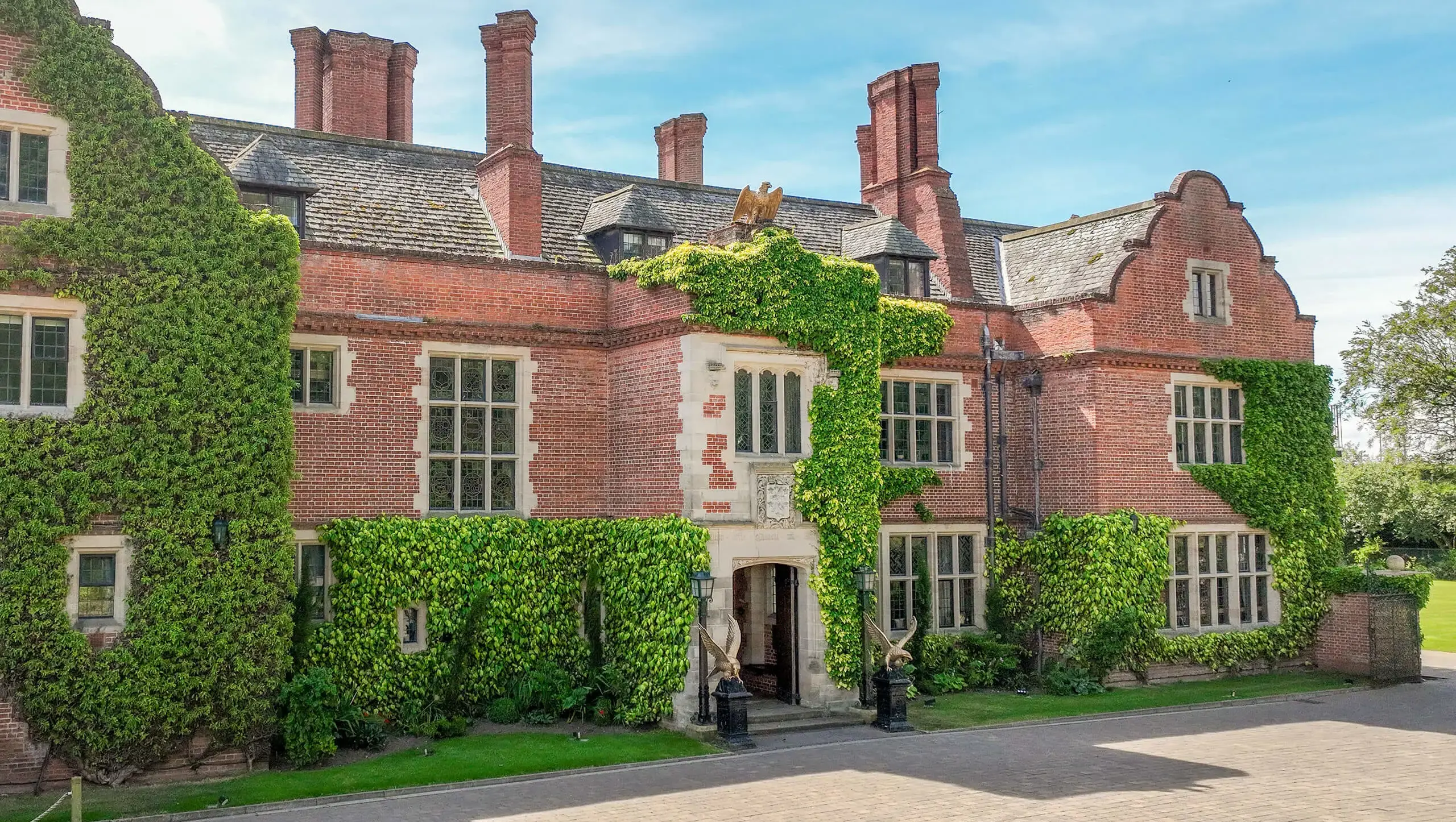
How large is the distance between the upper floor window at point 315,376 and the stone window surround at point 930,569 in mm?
8772

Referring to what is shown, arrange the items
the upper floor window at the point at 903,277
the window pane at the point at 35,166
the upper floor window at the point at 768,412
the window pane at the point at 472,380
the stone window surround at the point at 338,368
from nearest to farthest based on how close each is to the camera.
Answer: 1. the window pane at the point at 35,166
2. the stone window surround at the point at 338,368
3. the upper floor window at the point at 768,412
4. the window pane at the point at 472,380
5. the upper floor window at the point at 903,277

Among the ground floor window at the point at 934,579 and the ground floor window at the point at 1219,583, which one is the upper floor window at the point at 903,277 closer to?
the ground floor window at the point at 934,579

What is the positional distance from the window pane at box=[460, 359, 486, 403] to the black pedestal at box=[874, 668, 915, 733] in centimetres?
704

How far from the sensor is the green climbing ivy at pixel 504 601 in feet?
53.1

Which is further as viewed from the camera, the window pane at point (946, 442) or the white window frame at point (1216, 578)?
the window pane at point (946, 442)

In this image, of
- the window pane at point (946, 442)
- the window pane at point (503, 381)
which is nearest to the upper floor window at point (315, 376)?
the window pane at point (503, 381)

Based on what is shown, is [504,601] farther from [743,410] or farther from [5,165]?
[5,165]

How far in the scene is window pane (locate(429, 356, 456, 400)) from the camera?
17.5 metres

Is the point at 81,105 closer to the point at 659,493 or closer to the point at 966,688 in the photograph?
the point at 659,493

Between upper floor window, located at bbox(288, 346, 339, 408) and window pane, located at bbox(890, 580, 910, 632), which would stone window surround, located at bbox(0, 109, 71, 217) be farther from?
window pane, located at bbox(890, 580, 910, 632)

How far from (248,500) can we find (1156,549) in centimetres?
1438

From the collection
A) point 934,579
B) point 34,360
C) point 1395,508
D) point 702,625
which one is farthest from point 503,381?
point 1395,508

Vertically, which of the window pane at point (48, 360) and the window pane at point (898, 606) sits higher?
the window pane at point (48, 360)

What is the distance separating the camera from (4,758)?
43.5ft
